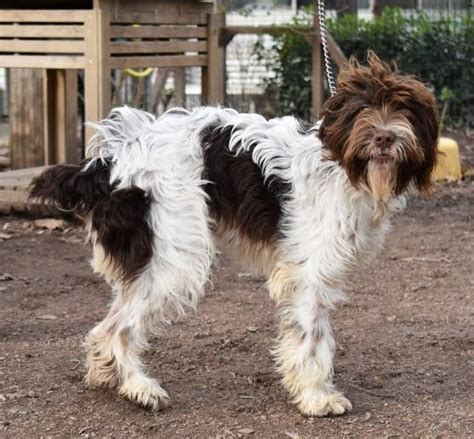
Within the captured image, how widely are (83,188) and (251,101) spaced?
1025 centimetres

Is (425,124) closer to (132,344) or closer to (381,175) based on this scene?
(381,175)

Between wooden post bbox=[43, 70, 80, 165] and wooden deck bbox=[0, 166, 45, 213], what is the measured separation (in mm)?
634

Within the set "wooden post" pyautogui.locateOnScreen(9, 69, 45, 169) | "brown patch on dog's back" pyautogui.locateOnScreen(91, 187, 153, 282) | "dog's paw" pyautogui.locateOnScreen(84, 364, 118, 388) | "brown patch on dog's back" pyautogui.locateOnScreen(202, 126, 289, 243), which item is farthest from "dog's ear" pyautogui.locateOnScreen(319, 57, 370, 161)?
"wooden post" pyautogui.locateOnScreen(9, 69, 45, 169)

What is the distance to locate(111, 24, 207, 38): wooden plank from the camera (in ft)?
26.4

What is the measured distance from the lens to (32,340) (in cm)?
579

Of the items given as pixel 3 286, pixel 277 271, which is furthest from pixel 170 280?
pixel 3 286

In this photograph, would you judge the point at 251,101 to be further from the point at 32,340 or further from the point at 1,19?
the point at 32,340

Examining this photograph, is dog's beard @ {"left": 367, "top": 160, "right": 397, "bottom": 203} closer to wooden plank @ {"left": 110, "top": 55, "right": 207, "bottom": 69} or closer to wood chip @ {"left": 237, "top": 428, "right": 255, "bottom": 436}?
wood chip @ {"left": 237, "top": 428, "right": 255, "bottom": 436}

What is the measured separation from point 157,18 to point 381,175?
453cm

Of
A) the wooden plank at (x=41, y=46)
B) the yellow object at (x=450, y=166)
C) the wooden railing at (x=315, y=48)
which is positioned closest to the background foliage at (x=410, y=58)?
the wooden railing at (x=315, y=48)

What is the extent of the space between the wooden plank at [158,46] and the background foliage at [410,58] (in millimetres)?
5629

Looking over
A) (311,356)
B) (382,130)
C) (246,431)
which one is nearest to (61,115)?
(311,356)

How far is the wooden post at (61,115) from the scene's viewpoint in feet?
31.5

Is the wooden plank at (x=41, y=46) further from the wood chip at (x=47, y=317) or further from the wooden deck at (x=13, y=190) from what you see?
the wood chip at (x=47, y=317)
